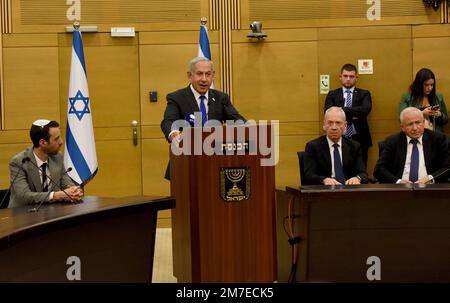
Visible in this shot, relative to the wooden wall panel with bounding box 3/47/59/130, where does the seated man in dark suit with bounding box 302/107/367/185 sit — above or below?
below

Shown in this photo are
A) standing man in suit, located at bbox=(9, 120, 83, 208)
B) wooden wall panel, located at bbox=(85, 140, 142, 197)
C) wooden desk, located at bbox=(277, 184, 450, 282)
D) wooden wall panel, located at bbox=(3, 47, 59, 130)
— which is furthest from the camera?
wooden wall panel, located at bbox=(85, 140, 142, 197)

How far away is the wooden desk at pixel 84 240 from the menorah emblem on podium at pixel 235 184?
12.7 inches

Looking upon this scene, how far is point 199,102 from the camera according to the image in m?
4.92

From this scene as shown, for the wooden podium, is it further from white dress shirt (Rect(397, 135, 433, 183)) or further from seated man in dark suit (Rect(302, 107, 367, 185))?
white dress shirt (Rect(397, 135, 433, 183))

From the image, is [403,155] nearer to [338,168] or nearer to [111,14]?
[338,168]

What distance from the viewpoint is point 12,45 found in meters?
7.85

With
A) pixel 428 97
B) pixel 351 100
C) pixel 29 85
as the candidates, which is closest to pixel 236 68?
pixel 351 100

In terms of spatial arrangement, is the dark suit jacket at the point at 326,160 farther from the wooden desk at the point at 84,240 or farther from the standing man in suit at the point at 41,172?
the standing man in suit at the point at 41,172

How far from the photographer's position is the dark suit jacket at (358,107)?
7.69 meters

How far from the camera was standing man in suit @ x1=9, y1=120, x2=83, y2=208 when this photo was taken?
409 centimetres

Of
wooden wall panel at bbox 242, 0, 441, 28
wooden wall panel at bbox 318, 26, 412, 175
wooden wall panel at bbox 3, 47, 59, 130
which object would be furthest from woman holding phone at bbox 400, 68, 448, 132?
wooden wall panel at bbox 3, 47, 59, 130

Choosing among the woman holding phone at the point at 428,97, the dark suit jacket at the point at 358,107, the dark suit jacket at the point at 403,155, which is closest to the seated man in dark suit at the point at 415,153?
the dark suit jacket at the point at 403,155

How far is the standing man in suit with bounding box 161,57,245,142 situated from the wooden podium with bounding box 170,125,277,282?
852mm

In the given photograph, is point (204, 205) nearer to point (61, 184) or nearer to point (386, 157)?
point (61, 184)
